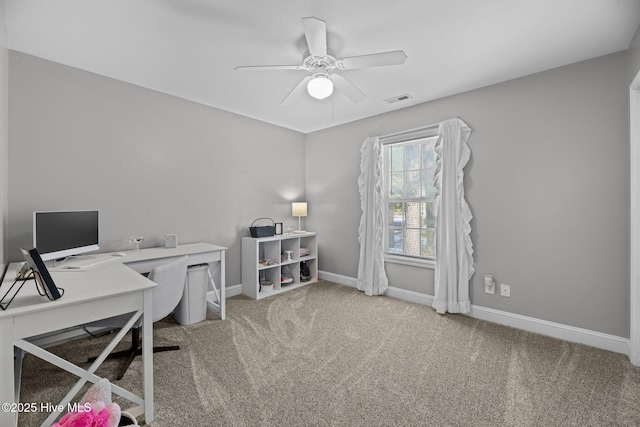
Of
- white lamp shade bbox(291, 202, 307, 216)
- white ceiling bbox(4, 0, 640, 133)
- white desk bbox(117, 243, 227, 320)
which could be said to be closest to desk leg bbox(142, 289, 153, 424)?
white desk bbox(117, 243, 227, 320)

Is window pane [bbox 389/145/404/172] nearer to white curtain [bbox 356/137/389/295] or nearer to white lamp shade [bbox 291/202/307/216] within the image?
white curtain [bbox 356/137/389/295]

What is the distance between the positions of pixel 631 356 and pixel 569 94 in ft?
7.11

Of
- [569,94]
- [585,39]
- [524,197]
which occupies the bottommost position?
[524,197]

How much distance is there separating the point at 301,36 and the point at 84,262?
2428 millimetres

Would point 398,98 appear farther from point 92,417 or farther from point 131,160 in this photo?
point 92,417

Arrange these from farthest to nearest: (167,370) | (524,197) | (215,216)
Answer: (215,216) → (524,197) → (167,370)

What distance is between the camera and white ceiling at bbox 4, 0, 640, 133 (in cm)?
181

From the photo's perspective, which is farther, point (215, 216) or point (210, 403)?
point (215, 216)

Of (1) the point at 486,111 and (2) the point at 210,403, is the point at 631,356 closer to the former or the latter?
(1) the point at 486,111

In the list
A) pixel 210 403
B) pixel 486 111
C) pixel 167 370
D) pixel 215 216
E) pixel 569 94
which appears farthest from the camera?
pixel 215 216

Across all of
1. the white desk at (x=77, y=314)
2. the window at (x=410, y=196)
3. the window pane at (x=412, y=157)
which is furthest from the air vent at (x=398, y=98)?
the white desk at (x=77, y=314)

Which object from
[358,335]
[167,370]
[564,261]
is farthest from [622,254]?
[167,370]

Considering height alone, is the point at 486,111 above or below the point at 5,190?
above

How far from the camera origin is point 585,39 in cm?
212
